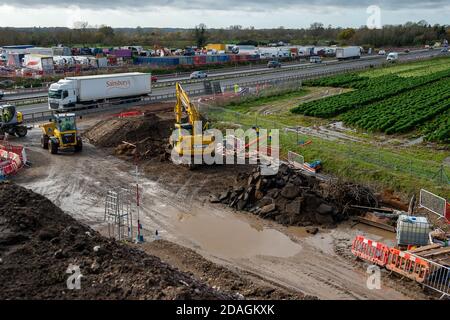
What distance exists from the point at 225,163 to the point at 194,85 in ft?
110

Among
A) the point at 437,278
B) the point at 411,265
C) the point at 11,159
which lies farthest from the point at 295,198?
the point at 11,159

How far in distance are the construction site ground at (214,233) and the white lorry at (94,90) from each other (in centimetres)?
1308

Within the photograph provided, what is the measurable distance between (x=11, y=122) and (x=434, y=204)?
91.6ft

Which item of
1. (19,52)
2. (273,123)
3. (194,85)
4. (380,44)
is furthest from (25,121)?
(380,44)

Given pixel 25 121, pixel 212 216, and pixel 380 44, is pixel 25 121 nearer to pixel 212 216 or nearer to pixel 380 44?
pixel 212 216

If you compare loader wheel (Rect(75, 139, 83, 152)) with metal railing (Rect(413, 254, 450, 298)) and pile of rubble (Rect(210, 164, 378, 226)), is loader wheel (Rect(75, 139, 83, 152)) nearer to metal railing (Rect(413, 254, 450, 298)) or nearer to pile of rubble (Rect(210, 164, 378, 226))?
pile of rubble (Rect(210, 164, 378, 226))

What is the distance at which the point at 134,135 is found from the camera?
3441 cm

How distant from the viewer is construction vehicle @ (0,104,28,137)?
3519 cm

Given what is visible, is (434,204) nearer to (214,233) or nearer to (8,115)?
(214,233)

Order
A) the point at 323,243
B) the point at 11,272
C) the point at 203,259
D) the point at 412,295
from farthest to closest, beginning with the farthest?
the point at 323,243
the point at 203,259
the point at 412,295
the point at 11,272

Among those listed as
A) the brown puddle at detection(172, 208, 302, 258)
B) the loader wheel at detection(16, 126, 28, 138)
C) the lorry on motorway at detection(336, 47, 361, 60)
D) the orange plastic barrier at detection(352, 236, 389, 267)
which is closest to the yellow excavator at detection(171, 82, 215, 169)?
the brown puddle at detection(172, 208, 302, 258)

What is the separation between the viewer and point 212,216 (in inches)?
885

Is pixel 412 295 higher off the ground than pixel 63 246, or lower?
lower

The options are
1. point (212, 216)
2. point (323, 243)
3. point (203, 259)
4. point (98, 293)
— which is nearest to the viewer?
point (98, 293)
